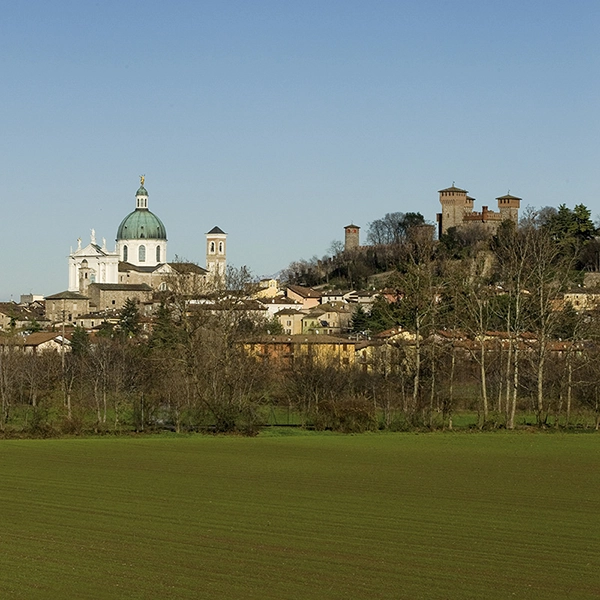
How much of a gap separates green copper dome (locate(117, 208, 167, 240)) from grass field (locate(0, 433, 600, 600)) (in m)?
129

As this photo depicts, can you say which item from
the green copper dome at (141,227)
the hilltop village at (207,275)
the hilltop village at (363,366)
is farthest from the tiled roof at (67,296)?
the hilltop village at (363,366)

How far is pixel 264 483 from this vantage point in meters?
26.6

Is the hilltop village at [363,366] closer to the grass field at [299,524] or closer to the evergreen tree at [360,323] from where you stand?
the grass field at [299,524]

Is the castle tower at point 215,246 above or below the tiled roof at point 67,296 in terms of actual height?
above

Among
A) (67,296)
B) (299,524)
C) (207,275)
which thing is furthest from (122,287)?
(299,524)

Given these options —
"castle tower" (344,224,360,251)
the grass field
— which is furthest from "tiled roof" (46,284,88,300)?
the grass field

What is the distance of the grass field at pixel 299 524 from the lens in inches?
611

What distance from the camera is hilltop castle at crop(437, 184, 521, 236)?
481ft

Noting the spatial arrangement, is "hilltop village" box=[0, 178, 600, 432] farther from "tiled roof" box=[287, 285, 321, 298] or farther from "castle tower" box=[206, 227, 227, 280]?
"castle tower" box=[206, 227, 227, 280]

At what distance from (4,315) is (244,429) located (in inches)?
3760

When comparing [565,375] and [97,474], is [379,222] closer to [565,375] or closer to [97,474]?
[565,375]

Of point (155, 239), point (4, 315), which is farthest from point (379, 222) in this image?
point (4, 315)

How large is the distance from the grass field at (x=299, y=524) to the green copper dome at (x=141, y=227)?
129 meters

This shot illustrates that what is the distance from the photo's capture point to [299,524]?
20250 millimetres
